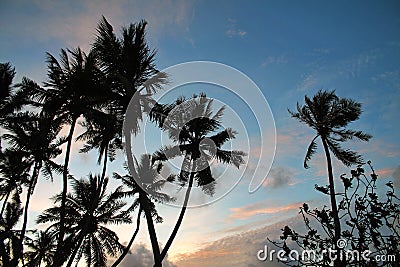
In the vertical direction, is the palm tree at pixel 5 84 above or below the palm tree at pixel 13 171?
above

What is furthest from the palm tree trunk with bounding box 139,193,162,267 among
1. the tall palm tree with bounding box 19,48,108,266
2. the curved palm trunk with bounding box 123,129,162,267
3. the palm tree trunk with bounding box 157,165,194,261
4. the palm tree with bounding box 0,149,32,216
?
the palm tree with bounding box 0,149,32,216

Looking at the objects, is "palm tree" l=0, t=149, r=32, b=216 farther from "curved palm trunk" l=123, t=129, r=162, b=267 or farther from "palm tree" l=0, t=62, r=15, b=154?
"curved palm trunk" l=123, t=129, r=162, b=267

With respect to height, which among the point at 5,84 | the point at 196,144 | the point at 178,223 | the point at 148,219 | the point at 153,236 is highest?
the point at 5,84

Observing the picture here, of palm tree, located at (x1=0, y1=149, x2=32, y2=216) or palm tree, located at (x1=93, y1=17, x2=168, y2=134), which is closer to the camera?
palm tree, located at (x1=93, y1=17, x2=168, y2=134)

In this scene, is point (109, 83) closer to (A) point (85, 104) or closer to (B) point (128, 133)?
(A) point (85, 104)

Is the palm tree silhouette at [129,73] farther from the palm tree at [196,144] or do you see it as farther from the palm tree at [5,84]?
the palm tree at [5,84]

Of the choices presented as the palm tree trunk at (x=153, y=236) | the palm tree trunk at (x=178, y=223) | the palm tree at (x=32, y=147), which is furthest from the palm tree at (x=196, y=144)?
the palm tree at (x=32, y=147)

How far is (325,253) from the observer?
8.38 ft

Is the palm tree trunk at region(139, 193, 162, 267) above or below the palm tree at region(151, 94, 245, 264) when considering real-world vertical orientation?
below

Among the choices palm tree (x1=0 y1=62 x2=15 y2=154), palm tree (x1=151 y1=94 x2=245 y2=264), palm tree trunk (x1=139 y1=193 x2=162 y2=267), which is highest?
palm tree (x1=0 y1=62 x2=15 y2=154)

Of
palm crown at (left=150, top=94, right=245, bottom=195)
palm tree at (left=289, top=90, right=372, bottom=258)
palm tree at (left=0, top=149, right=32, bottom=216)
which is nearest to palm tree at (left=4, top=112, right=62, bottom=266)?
palm tree at (left=0, top=149, right=32, bottom=216)

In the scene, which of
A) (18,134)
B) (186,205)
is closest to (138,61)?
(186,205)

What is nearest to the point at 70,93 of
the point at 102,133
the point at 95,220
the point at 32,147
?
the point at 102,133

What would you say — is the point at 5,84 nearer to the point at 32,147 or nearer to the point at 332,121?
the point at 32,147
